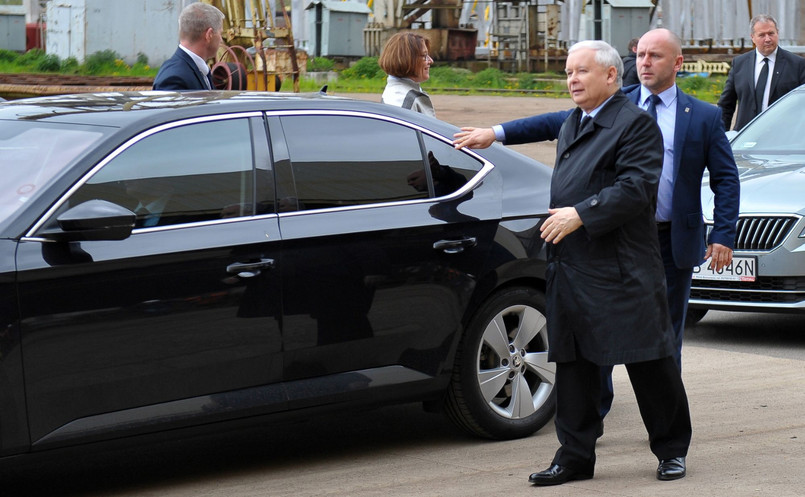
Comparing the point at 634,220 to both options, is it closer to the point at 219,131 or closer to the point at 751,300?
the point at 219,131

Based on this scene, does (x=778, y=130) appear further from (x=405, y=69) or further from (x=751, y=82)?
(x=405, y=69)

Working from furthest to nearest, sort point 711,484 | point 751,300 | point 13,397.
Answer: point 751,300
point 711,484
point 13,397

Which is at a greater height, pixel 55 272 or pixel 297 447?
pixel 55 272

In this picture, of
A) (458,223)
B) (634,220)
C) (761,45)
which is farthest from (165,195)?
(761,45)

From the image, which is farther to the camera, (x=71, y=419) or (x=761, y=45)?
(x=761, y=45)

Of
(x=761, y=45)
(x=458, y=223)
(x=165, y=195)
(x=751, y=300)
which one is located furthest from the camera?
(x=761, y=45)

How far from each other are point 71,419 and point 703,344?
5.09 m

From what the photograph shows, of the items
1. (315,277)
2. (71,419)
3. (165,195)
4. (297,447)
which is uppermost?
(165,195)

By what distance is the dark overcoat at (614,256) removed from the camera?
5047 millimetres

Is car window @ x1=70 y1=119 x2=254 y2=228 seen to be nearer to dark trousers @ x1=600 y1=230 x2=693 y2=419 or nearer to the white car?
dark trousers @ x1=600 y1=230 x2=693 y2=419

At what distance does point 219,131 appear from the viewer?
17.1 ft

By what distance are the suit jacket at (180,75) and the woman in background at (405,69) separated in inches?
47.4

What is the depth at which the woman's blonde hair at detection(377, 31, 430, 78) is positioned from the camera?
705 cm

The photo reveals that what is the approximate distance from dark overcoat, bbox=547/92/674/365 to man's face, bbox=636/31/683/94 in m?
0.73
